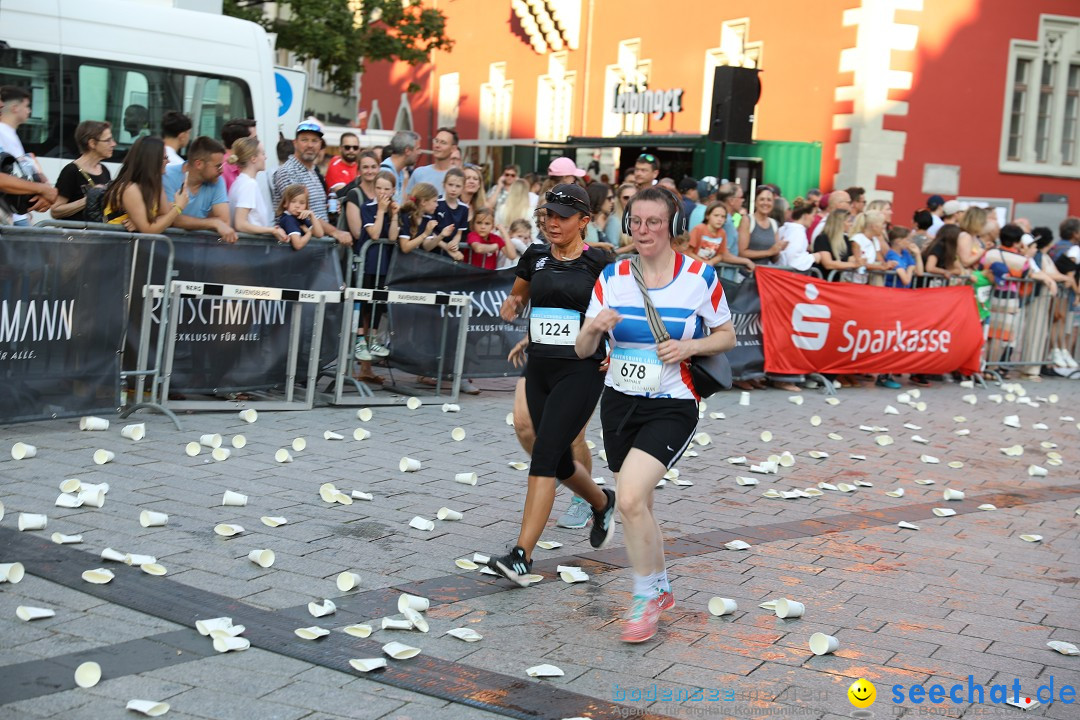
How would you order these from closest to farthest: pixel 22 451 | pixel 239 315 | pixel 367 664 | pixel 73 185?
pixel 367 664 → pixel 22 451 → pixel 73 185 → pixel 239 315

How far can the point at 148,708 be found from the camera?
3988 mm

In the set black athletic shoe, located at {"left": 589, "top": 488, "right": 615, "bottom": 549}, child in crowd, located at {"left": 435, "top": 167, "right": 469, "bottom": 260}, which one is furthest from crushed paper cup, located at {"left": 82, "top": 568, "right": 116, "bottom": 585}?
child in crowd, located at {"left": 435, "top": 167, "right": 469, "bottom": 260}

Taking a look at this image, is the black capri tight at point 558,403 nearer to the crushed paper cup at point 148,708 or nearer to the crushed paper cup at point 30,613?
the crushed paper cup at point 30,613

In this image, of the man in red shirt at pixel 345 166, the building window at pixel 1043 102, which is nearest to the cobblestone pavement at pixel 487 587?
the man in red shirt at pixel 345 166

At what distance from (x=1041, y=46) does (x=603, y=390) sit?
21880mm

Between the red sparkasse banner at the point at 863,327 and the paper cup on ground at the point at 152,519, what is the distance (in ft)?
27.0

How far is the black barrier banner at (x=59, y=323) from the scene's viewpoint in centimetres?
786

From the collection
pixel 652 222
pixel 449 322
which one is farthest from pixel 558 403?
pixel 449 322

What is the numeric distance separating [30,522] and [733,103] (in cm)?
1132

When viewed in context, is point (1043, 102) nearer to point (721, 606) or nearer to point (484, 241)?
point (484, 241)

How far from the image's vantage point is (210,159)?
31.2 ft

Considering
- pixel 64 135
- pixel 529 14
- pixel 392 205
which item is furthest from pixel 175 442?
pixel 529 14

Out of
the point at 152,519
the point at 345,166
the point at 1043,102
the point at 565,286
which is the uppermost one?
the point at 1043,102

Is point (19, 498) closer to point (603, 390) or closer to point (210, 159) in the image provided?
point (603, 390)
